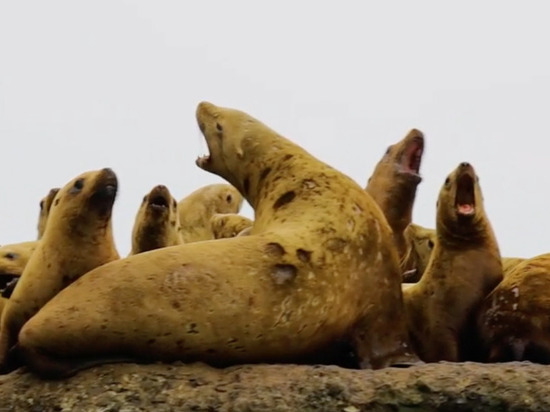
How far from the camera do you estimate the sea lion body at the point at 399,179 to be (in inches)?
310

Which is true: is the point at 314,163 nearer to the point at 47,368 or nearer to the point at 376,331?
the point at 376,331

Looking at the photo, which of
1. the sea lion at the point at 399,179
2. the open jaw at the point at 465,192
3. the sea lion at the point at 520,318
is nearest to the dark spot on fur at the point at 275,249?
the sea lion at the point at 520,318

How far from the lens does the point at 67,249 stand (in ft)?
20.1

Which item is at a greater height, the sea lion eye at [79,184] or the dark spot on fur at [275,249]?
the sea lion eye at [79,184]

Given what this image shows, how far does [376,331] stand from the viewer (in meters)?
6.14

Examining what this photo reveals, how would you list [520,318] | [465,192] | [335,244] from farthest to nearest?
[465,192] < [520,318] < [335,244]

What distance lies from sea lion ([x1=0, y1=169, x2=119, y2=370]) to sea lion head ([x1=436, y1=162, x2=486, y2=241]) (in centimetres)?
188

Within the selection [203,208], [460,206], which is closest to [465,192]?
[460,206]

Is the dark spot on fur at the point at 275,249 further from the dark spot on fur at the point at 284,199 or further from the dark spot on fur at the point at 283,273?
the dark spot on fur at the point at 284,199

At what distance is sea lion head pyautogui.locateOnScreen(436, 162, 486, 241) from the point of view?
22.1 feet

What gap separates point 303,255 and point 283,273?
165mm

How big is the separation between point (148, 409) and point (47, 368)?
22.3 inches

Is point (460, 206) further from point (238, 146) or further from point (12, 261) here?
point (12, 261)

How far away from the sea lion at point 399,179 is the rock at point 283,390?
2383 millimetres
